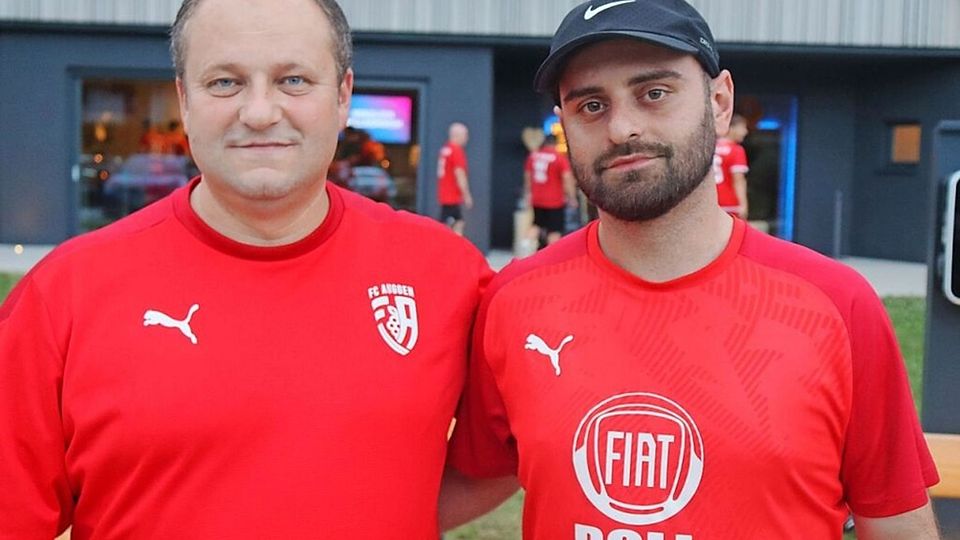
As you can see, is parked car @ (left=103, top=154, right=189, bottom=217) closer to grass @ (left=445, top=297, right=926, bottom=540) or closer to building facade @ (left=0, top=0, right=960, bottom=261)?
building facade @ (left=0, top=0, right=960, bottom=261)

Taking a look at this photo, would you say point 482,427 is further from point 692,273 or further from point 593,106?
point 593,106

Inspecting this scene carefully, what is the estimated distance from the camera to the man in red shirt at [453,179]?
1627 centimetres

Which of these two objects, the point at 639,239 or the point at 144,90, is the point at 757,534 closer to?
the point at 639,239

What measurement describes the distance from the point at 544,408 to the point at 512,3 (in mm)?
15994

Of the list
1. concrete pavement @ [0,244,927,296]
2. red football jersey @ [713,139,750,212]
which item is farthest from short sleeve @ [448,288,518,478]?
concrete pavement @ [0,244,927,296]

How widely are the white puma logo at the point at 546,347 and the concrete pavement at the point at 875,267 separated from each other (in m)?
12.0

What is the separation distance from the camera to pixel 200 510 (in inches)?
88.1

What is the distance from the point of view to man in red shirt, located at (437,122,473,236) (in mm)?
16266

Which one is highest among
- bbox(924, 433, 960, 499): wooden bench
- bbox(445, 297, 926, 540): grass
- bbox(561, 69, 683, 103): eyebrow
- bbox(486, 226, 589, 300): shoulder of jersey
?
bbox(561, 69, 683, 103): eyebrow

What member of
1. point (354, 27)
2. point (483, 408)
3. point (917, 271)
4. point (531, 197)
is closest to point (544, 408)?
point (483, 408)

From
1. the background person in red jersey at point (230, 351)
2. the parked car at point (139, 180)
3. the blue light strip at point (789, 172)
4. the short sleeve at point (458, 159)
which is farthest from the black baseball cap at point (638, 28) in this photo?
the blue light strip at point (789, 172)

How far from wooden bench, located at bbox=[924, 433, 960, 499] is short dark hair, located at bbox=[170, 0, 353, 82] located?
2663 millimetres

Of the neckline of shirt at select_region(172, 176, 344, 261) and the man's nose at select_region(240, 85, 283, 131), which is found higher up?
the man's nose at select_region(240, 85, 283, 131)

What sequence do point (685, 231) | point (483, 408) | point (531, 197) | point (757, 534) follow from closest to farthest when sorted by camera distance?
point (757, 534), point (685, 231), point (483, 408), point (531, 197)
